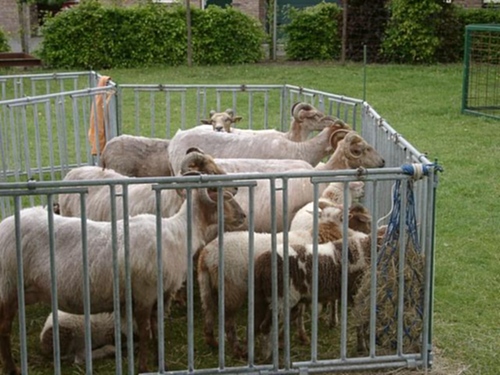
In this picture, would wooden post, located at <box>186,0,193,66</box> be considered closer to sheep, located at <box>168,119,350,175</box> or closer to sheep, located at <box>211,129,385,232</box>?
sheep, located at <box>168,119,350,175</box>

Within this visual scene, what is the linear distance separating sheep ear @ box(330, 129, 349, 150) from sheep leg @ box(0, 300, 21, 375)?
415 centimetres

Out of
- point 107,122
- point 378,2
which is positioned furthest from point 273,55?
point 107,122

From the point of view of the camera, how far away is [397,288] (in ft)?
21.4

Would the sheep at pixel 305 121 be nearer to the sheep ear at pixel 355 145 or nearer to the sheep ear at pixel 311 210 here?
the sheep ear at pixel 355 145

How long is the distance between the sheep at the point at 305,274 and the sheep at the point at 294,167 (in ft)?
4.21

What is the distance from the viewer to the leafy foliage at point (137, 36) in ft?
80.1

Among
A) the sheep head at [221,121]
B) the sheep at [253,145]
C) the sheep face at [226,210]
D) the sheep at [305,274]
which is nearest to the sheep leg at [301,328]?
the sheep at [305,274]

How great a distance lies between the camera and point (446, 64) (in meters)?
25.0

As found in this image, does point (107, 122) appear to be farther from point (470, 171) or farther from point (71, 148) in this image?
point (470, 171)

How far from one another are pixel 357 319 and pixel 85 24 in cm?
1924

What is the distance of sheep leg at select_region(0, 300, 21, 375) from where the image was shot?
634 cm

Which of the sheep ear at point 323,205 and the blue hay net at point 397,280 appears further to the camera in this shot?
the sheep ear at point 323,205

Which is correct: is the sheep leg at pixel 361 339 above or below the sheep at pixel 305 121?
below

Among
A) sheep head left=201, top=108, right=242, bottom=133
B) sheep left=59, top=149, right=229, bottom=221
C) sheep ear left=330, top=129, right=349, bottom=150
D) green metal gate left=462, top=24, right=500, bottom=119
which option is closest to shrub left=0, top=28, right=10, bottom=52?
green metal gate left=462, top=24, right=500, bottom=119
